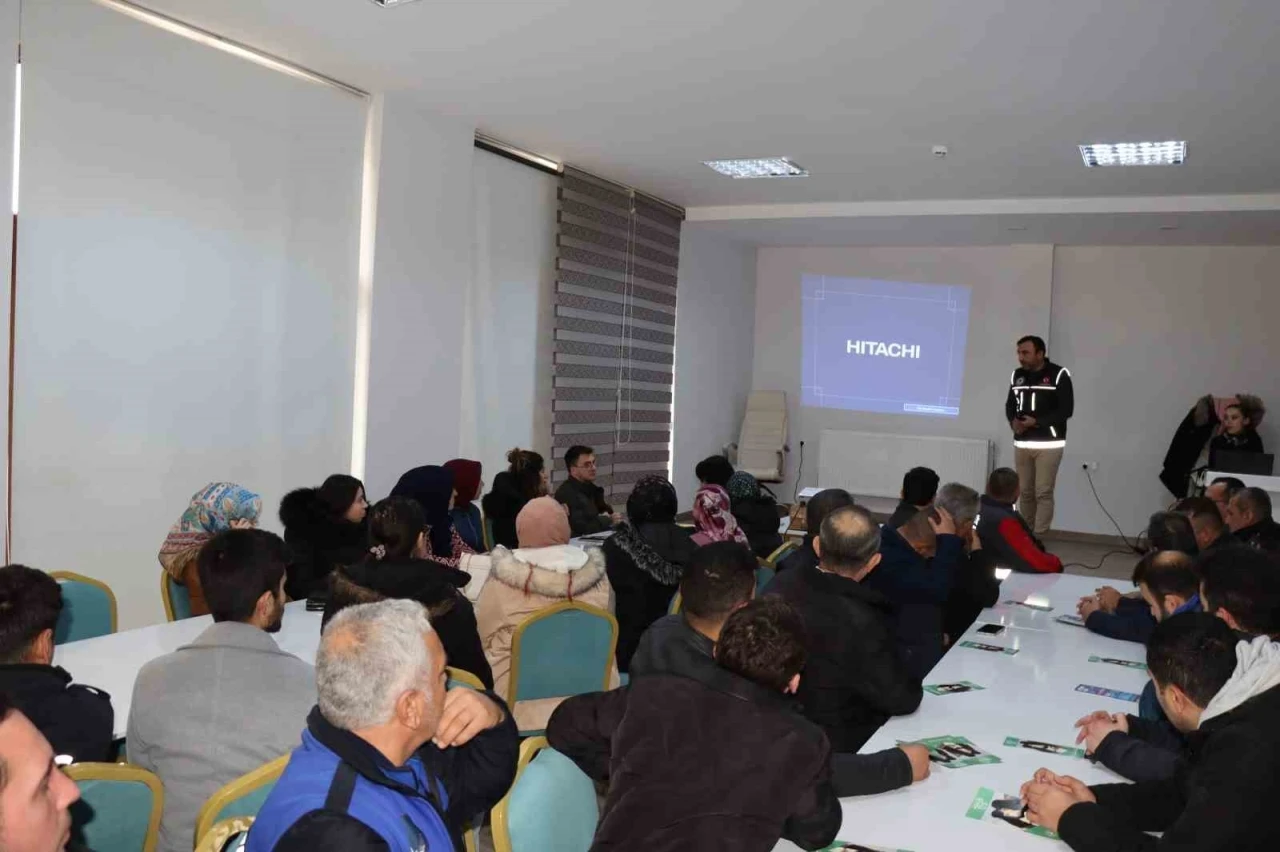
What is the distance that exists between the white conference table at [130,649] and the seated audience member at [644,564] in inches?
43.9

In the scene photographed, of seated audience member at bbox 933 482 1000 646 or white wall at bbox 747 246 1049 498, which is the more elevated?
white wall at bbox 747 246 1049 498

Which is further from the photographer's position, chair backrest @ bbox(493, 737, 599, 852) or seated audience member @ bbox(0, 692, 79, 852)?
chair backrest @ bbox(493, 737, 599, 852)

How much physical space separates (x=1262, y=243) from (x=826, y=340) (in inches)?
167

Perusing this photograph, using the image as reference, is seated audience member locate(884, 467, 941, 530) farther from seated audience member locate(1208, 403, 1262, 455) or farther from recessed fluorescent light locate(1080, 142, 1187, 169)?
seated audience member locate(1208, 403, 1262, 455)

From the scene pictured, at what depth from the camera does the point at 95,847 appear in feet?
5.98

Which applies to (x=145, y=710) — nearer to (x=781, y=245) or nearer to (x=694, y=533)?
(x=694, y=533)

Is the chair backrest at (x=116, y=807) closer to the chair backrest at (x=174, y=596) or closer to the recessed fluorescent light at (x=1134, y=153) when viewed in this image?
the chair backrest at (x=174, y=596)

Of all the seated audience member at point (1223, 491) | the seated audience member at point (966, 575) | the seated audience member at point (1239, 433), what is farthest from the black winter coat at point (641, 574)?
the seated audience member at point (1239, 433)

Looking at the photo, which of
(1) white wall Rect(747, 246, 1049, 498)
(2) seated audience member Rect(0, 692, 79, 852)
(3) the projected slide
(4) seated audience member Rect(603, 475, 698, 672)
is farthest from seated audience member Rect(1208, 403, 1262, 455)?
(2) seated audience member Rect(0, 692, 79, 852)

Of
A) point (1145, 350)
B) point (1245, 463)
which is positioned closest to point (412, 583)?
point (1245, 463)

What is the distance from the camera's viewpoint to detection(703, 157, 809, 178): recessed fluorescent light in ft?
26.1

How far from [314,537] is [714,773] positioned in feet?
9.35

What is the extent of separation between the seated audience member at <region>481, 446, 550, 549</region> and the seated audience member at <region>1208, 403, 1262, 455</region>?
6.59m

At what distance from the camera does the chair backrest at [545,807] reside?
5.61 feet
